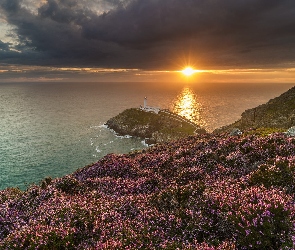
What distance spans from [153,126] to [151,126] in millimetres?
1158

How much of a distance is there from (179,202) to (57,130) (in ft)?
501

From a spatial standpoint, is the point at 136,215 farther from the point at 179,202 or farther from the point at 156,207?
the point at 179,202

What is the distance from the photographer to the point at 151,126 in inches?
5635

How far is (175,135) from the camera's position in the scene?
127 m

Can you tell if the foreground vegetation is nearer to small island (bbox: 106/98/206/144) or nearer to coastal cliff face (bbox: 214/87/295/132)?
coastal cliff face (bbox: 214/87/295/132)

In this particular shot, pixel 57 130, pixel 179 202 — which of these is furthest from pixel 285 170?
pixel 57 130

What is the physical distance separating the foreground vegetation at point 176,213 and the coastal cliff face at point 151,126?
108 m

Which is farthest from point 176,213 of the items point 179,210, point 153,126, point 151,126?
point 151,126

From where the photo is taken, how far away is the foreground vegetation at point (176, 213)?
24.1 feet

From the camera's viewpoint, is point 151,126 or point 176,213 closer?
point 176,213

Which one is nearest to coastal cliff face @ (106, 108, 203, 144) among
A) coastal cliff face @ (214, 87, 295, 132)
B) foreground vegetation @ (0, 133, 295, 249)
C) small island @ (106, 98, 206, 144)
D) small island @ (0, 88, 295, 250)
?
small island @ (106, 98, 206, 144)

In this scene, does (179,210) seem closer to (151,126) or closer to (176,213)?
(176,213)

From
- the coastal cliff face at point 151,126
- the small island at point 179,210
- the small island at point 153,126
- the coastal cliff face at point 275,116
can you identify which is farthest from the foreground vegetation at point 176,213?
the coastal cliff face at point 151,126

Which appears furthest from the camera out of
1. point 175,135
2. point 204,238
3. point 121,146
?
point 175,135
